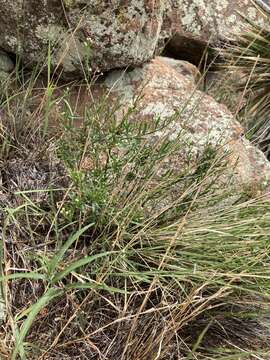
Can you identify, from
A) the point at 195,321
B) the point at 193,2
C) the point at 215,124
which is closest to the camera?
the point at 195,321

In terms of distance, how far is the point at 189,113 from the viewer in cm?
357

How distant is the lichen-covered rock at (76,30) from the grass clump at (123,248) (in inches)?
11.5

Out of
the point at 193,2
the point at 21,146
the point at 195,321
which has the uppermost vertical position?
the point at 193,2

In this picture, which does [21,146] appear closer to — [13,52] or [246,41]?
[13,52]

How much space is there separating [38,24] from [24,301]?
1.41 metres

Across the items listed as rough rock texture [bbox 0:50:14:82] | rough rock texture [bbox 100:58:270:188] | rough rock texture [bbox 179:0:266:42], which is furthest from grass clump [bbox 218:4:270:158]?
rough rock texture [bbox 0:50:14:82]

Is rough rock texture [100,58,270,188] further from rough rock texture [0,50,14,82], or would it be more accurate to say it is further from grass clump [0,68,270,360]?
rough rock texture [0,50,14,82]

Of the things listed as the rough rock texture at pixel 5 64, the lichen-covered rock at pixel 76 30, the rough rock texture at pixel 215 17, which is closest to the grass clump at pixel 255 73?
the rough rock texture at pixel 215 17

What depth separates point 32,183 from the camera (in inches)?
116

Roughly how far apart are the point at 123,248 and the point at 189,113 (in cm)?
115

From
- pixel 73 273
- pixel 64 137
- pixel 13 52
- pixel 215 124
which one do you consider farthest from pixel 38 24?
pixel 73 273

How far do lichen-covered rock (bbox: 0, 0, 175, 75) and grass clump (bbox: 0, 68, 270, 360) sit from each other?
0.29 m

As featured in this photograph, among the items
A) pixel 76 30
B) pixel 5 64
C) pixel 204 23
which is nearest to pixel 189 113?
pixel 76 30

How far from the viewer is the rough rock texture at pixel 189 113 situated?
11.2ft
